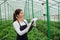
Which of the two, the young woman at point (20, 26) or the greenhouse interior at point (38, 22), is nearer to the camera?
the young woman at point (20, 26)

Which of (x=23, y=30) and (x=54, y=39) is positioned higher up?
(x=23, y=30)

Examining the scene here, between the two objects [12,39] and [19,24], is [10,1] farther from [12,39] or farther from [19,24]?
[19,24]

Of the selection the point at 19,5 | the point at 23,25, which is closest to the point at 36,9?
the point at 19,5

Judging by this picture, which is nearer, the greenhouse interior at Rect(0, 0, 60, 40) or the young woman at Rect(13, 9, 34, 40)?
the young woman at Rect(13, 9, 34, 40)

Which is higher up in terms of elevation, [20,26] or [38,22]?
[20,26]

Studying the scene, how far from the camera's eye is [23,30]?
4.48 metres

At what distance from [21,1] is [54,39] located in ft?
38.8

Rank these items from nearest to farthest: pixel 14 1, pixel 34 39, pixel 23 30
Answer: pixel 23 30 → pixel 34 39 → pixel 14 1

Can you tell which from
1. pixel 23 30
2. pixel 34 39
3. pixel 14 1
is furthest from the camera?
pixel 14 1

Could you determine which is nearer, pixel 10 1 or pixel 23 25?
pixel 23 25

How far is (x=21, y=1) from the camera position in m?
19.3

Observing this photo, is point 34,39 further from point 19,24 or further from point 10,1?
point 10,1

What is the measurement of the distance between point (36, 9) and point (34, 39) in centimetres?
1259

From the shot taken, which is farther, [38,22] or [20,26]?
[38,22]
